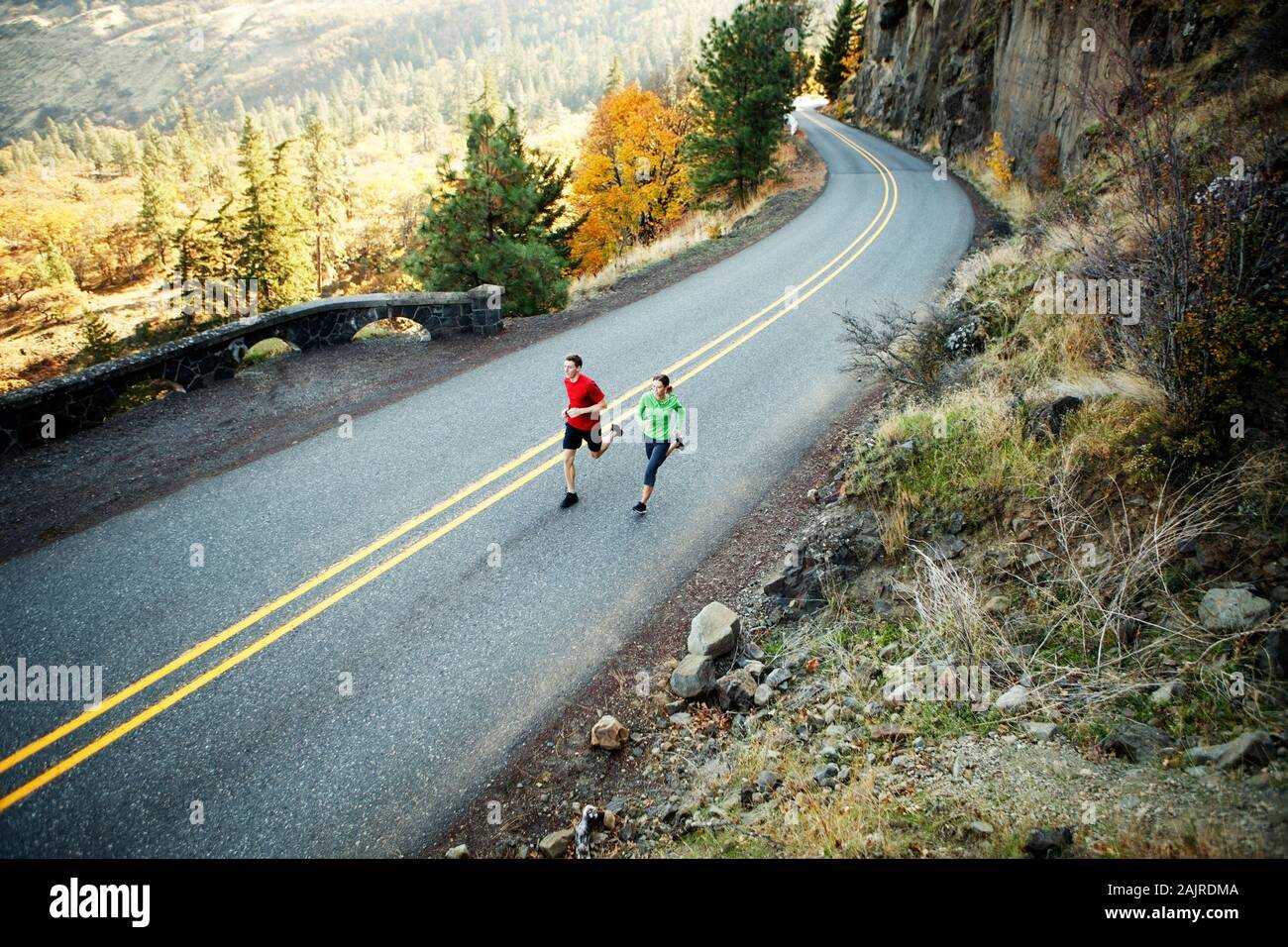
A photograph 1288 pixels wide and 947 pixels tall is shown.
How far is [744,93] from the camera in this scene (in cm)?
2384

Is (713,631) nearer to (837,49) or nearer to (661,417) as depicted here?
(661,417)

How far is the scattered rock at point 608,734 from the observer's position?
4848 millimetres

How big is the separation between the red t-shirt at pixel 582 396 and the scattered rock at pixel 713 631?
9.16 feet

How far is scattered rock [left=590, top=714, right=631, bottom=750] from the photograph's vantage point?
4.85 metres

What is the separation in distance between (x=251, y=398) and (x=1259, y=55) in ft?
54.3

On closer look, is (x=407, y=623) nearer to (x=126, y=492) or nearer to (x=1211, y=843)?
(x=126, y=492)

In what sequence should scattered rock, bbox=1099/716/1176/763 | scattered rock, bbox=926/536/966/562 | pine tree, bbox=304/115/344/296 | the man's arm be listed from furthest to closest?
pine tree, bbox=304/115/344/296
the man's arm
scattered rock, bbox=926/536/966/562
scattered rock, bbox=1099/716/1176/763

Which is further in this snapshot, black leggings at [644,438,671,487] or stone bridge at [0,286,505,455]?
stone bridge at [0,286,505,455]

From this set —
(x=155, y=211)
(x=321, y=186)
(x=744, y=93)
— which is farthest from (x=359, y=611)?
(x=155, y=211)

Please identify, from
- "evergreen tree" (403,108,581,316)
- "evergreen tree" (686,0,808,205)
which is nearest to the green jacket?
"evergreen tree" (403,108,581,316)

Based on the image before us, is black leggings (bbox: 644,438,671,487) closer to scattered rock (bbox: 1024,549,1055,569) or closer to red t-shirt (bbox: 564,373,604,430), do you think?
red t-shirt (bbox: 564,373,604,430)

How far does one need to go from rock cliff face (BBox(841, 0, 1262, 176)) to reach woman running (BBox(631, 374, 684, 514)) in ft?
16.8

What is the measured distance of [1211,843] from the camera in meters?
2.79

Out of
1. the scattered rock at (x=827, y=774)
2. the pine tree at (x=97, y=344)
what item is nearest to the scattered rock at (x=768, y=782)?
the scattered rock at (x=827, y=774)
